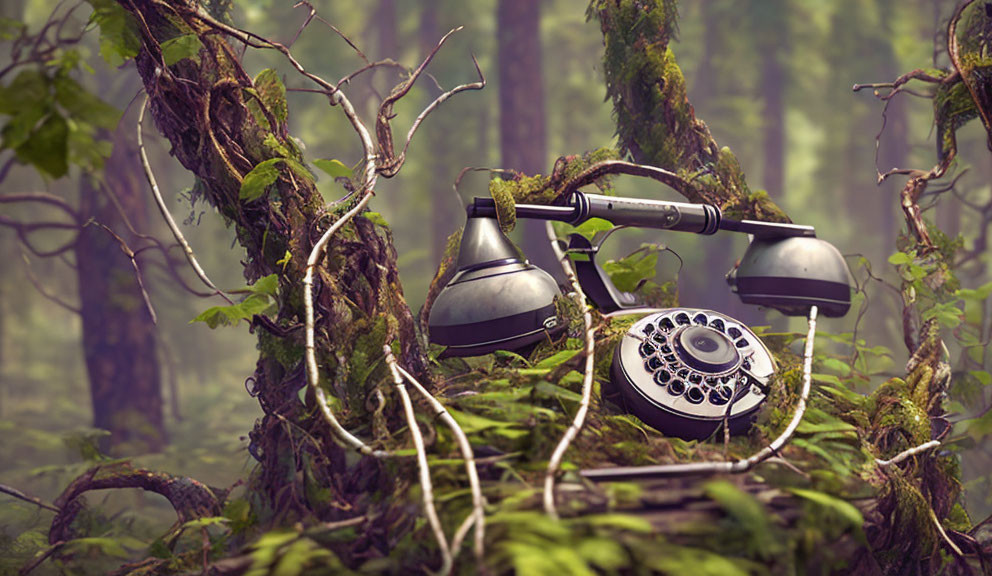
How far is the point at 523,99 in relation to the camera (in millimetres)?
9438

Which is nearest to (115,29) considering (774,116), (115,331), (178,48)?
(178,48)

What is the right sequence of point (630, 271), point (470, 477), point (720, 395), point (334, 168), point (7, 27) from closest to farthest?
point (470, 477) → point (7, 27) → point (720, 395) → point (334, 168) → point (630, 271)

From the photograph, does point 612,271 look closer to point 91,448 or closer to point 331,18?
point 91,448

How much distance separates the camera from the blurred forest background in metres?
9.95

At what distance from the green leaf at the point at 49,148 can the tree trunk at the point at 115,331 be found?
6546 mm

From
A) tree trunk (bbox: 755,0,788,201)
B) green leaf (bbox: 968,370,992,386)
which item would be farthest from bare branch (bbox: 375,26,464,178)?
tree trunk (bbox: 755,0,788,201)

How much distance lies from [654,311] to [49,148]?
186 centimetres

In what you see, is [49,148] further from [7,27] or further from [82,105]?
[7,27]

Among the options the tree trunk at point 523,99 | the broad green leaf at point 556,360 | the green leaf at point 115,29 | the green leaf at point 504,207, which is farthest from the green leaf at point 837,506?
the tree trunk at point 523,99

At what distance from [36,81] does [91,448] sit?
194 centimetres

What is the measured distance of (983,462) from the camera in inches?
242

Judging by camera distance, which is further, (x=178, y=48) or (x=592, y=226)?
(x=592, y=226)

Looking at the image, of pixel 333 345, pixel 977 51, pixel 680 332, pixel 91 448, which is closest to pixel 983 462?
pixel 977 51

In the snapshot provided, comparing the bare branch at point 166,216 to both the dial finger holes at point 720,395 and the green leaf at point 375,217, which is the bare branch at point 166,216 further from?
the dial finger holes at point 720,395
